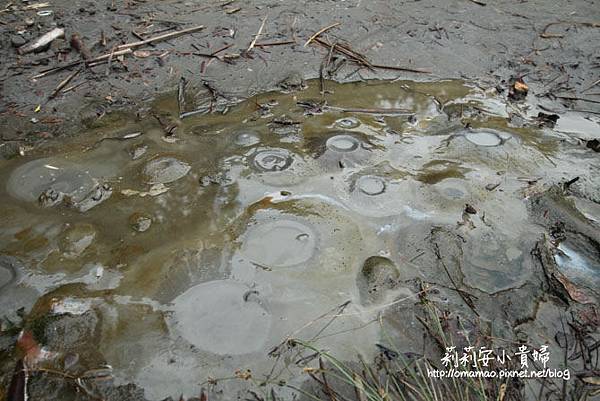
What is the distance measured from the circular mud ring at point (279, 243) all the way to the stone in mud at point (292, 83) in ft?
6.14

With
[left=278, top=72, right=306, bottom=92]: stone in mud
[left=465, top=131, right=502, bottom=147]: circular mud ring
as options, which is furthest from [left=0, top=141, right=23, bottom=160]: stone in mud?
[left=465, top=131, right=502, bottom=147]: circular mud ring

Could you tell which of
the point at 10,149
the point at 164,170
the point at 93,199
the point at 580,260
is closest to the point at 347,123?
the point at 164,170

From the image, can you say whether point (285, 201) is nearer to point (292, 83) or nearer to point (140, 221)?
point (140, 221)

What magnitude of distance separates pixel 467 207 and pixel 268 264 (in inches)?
60.4

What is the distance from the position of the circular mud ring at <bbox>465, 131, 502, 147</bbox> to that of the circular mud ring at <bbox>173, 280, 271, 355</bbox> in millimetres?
2469

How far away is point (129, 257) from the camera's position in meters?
2.92

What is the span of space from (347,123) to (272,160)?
2.85 feet

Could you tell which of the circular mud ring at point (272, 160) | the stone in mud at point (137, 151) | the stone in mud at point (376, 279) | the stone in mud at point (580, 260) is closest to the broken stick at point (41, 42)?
the stone in mud at point (137, 151)

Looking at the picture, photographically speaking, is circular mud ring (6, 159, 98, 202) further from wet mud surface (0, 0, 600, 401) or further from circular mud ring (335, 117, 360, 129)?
circular mud ring (335, 117, 360, 129)

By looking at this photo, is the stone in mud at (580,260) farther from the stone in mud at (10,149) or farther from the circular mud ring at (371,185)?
the stone in mud at (10,149)

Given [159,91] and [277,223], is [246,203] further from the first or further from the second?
[159,91]

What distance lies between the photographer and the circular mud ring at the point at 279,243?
293cm

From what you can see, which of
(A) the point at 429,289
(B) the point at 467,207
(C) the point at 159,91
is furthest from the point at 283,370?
(C) the point at 159,91

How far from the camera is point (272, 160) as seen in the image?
12.1ft
